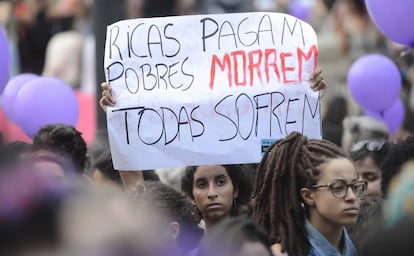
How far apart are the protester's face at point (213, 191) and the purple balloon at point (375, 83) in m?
2.61

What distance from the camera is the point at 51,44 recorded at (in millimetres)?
13789

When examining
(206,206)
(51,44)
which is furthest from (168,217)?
(51,44)

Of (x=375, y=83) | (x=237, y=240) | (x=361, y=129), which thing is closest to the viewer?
(x=237, y=240)

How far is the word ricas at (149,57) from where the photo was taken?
218 inches

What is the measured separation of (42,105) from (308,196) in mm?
2665

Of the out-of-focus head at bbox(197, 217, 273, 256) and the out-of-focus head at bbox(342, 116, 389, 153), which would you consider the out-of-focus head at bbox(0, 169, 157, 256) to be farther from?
the out-of-focus head at bbox(342, 116, 389, 153)

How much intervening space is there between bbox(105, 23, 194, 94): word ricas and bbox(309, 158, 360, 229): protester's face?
124cm

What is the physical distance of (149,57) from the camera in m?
5.61

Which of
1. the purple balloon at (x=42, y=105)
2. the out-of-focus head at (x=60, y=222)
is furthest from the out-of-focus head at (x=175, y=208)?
the out-of-focus head at (x=60, y=222)

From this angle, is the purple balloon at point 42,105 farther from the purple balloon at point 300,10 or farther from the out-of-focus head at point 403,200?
the purple balloon at point 300,10

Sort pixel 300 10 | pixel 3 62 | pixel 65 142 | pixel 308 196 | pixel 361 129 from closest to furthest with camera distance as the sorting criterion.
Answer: pixel 308 196 → pixel 65 142 → pixel 3 62 → pixel 361 129 → pixel 300 10

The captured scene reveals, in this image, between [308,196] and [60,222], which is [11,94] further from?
[60,222]

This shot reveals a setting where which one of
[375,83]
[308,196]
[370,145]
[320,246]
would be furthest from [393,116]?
[320,246]

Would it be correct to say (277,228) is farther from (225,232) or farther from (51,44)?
(51,44)
